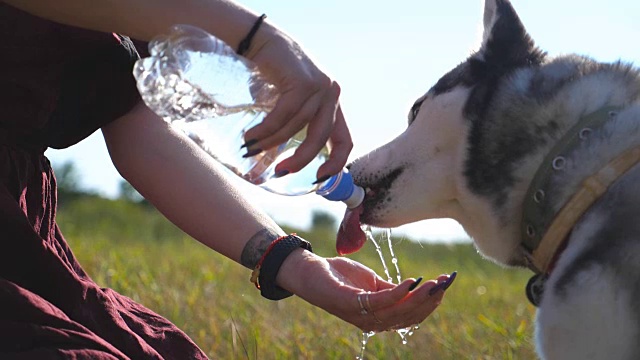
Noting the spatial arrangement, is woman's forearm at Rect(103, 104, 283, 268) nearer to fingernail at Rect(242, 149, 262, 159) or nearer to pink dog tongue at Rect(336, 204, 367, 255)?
pink dog tongue at Rect(336, 204, 367, 255)

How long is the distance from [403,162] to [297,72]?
1.01 metres

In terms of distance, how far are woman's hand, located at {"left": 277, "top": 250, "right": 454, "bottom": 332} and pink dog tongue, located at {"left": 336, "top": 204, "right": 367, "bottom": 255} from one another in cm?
37

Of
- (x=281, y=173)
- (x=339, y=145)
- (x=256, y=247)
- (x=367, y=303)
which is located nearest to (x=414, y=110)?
(x=256, y=247)

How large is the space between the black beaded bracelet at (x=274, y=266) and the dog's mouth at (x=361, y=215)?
14.0 inches

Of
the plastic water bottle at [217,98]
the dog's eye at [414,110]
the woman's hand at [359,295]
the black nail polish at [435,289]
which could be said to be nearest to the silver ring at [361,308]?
the woman's hand at [359,295]

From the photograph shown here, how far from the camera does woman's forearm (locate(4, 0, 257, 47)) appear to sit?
1819 millimetres

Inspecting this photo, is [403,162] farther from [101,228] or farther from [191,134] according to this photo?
[101,228]

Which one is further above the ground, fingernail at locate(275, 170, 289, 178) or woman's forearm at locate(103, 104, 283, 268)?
fingernail at locate(275, 170, 289, 178)

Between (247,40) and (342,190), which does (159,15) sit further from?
(342,190)

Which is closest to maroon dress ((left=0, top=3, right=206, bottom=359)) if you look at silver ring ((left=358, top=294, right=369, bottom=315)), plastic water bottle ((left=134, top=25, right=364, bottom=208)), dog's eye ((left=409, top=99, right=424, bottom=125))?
plastic water bottle ((left=134, top=25, right=364, bottom=208))

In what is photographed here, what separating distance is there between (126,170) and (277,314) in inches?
96.0

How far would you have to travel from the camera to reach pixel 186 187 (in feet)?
8.07

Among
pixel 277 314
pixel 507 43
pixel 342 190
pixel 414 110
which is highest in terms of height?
pixel 507 43

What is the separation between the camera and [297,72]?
1.75 metres
